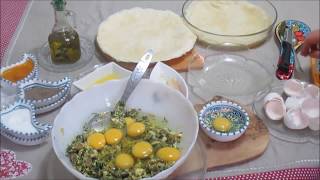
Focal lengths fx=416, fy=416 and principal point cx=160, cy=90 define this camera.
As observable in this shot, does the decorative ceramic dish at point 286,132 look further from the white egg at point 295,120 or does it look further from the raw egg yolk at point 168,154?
the raw egg yolk at point 168,154

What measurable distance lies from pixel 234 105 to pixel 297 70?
0.75 feet

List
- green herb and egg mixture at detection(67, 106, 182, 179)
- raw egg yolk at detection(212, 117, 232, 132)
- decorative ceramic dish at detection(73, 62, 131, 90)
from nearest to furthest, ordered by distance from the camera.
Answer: green herb and egg mixture at detection(67, 106, 182, 179)
raw egg yolk at detection(212, 117, 232, 132)
decorative ceramic dish at detection(73, 62, 131, 90)

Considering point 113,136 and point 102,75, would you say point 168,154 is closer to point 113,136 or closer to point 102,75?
Answer: point 113,136

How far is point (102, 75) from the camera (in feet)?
2.99

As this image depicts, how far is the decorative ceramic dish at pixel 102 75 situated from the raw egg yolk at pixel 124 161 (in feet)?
0.80

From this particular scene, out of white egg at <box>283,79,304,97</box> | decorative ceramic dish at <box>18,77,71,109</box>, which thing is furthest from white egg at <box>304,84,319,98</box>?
decorative ceramic dish at <box>18,77,71,109</box>

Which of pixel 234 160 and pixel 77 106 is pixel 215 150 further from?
pixel 77 106

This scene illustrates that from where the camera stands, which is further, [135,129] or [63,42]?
[63,42]

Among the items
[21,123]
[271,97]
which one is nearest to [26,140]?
[21,123]

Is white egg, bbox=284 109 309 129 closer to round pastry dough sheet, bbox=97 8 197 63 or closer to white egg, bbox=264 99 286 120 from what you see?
white egg, bbox=264 99 286 120

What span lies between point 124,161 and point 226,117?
0.79ft

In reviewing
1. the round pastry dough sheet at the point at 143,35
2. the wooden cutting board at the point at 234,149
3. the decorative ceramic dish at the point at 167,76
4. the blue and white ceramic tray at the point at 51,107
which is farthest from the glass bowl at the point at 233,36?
the blue and white ceramic tray at the point at 51,107

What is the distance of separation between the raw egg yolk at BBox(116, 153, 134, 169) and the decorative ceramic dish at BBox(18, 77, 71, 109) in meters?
0.23

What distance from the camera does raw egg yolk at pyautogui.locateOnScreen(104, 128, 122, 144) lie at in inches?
28.5
